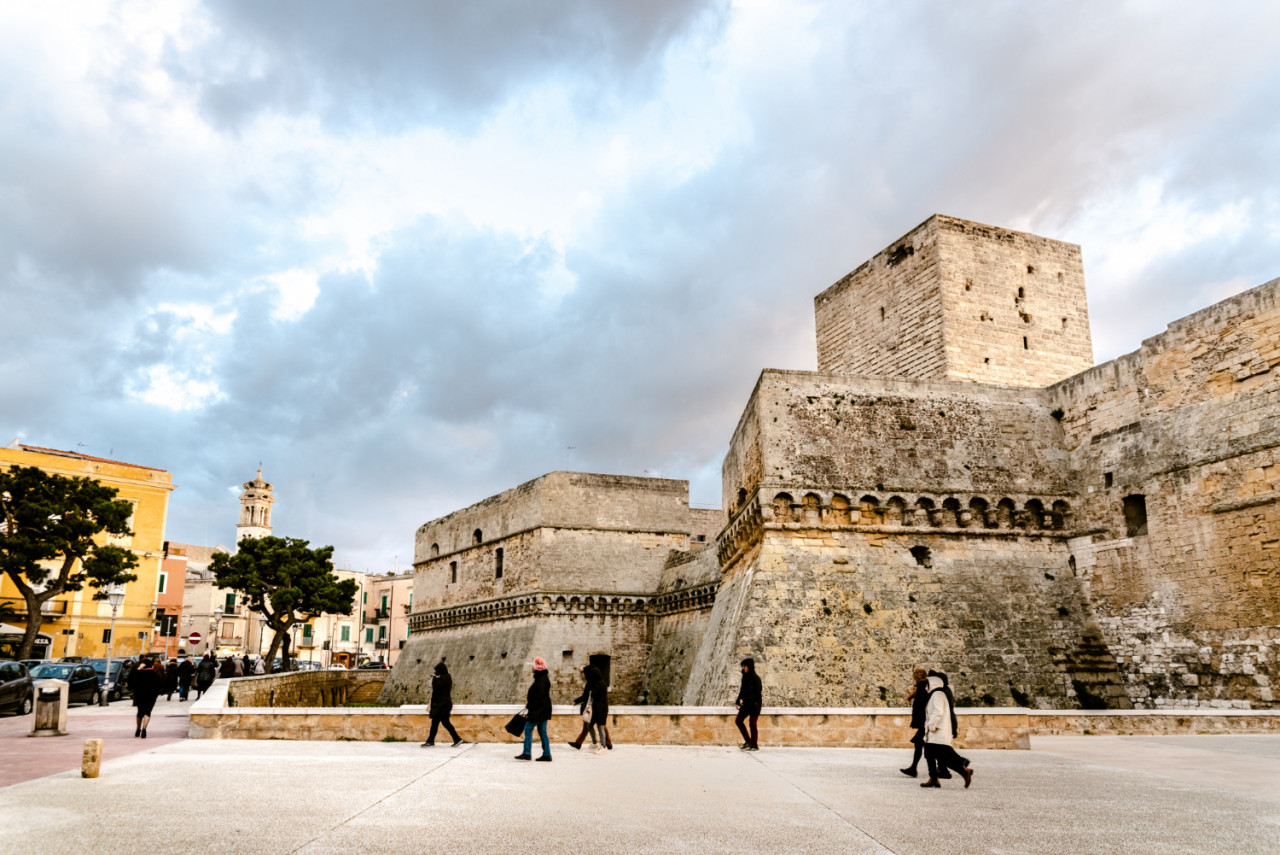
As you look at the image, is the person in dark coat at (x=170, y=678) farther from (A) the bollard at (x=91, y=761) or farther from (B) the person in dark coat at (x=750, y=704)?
(B) the person in dark coat at (x=750, y=704)

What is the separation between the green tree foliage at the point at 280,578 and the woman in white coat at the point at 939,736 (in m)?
33.9

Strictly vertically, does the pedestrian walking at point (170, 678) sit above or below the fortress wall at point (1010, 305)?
below

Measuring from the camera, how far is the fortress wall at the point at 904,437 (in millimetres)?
17078

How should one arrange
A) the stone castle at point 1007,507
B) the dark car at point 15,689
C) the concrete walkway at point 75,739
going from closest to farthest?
the concrete walkway at point 75,739
the stone castle at point 1007,507
the dark car at point 15,689

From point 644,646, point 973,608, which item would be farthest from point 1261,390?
point 644,646

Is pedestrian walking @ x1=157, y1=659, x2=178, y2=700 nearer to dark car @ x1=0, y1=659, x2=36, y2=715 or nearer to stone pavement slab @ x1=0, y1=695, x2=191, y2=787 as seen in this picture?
stone pavement slab @ x1=0, y1=695, x2=191, y2=787

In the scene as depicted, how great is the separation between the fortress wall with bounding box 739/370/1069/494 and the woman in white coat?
26.6ft

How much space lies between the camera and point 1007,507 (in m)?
17.6

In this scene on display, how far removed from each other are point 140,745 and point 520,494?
2110cm

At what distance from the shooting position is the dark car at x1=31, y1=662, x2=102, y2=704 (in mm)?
20766

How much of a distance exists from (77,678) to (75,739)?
10276 millimetres

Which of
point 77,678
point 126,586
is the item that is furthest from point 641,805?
point 126,586

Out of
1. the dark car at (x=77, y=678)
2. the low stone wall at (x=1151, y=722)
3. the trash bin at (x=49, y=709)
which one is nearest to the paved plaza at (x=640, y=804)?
the low stone wall at (x=1151, y=722)

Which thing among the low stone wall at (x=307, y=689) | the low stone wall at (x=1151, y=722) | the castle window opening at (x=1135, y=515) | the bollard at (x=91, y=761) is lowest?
the low stone wall at (x=307, y=689)
